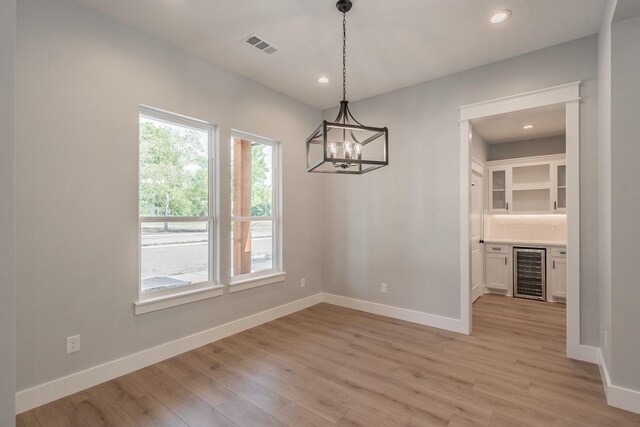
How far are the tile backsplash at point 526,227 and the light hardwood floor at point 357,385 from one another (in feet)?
8.98

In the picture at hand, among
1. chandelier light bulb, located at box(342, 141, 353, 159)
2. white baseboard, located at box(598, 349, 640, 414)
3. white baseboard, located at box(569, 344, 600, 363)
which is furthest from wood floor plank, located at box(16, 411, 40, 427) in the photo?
white baseboard, located at box(569, 344, 600, 363)

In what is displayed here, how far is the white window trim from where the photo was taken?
2852mm

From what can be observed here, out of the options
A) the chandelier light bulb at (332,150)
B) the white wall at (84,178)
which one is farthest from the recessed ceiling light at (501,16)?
the white wall at (84,178)

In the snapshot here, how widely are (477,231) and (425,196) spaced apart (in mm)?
2050

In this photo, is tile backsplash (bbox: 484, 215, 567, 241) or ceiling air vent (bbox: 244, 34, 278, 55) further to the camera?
tile backsplash (bbox: 484, 215, 567, 241)

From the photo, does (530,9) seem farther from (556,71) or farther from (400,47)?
(400,47)

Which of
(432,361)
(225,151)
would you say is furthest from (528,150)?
(225,151)

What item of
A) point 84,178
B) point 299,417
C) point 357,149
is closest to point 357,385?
point 299,417

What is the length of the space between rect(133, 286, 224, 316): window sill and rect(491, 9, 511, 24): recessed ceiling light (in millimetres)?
3704

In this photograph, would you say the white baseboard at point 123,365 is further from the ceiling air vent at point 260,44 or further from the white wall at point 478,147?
the white wall at point 478,147

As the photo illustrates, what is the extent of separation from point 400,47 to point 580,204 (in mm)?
2315

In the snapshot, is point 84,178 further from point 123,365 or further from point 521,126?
point 521,126

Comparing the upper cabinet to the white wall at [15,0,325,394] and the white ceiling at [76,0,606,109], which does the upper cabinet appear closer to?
the white ceiling at [76,0,606,109]

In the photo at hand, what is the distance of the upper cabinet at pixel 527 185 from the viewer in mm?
5340
